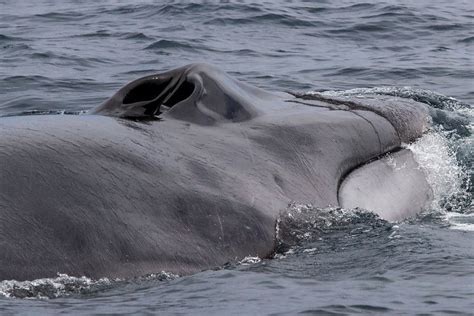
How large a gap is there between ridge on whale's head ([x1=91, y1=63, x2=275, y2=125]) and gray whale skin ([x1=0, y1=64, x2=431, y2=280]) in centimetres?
1

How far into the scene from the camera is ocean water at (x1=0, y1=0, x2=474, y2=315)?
20.6ft

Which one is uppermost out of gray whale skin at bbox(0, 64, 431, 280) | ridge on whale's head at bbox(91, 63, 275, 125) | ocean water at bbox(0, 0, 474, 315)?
ridge on whale's head at bbox(91, 63, 275, 125)

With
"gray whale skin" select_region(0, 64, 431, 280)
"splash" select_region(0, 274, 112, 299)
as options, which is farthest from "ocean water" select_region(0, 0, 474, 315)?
"gray whale skin" select_region(0, 64, 431, 280)

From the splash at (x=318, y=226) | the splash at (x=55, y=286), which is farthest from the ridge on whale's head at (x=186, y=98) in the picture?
the splash at (x=55, y=286)

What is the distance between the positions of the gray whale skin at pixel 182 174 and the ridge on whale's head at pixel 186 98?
0.03 feet

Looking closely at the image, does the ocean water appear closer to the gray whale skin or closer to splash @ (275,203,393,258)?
splash @ (275,203,393,258)

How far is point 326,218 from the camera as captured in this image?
7.77 m

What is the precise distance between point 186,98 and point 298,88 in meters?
10.5

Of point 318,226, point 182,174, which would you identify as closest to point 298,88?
point 318,226

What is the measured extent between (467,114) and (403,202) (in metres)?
5.39

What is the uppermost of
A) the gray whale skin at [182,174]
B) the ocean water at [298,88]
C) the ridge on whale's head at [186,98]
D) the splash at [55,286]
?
the ridge on whale's head at [186,98]

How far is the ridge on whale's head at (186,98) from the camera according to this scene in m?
7.93

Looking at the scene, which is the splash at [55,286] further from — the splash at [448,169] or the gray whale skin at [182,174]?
the splash at [448,169]

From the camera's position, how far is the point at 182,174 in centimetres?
709
